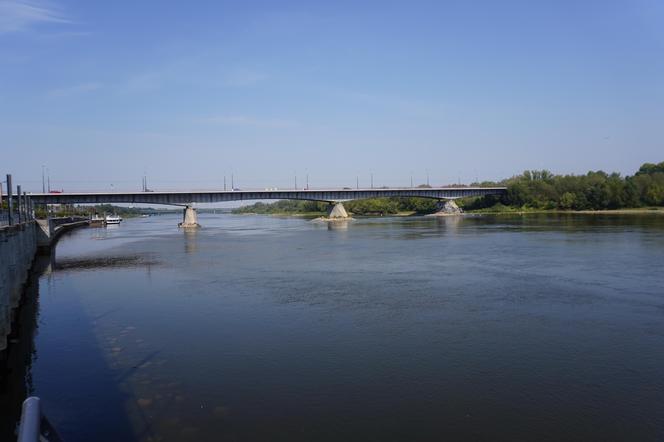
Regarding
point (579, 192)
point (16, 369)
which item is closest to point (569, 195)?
point (579, 192)

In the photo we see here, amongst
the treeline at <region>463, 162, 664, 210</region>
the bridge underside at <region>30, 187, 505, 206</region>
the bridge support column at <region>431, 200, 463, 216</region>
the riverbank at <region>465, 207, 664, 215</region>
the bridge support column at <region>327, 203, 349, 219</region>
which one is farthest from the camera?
the bridge support column at <region>431, 200, 463, 216</region>

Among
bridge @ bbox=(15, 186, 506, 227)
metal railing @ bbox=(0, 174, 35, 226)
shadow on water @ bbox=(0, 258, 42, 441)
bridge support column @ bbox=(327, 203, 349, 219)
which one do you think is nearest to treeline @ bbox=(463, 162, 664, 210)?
bridge @ bbox=(15, 186, 506, 227)

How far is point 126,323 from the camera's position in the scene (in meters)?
21.3

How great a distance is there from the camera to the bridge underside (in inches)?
3937

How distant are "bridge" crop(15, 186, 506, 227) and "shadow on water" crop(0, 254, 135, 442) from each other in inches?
3064

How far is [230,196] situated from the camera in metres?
111

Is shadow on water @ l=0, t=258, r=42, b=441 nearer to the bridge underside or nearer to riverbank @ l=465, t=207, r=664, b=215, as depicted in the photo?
the bridge underside

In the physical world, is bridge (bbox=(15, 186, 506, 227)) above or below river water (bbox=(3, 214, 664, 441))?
above

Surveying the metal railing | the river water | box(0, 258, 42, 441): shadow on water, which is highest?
the metal railing

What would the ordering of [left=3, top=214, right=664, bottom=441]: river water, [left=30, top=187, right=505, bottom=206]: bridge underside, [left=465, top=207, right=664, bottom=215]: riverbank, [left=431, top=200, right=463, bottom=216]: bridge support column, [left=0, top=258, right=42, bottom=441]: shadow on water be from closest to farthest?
[left=3, top=214, right=664, bottom=441]: river water → [left=0, top=258, right=42, bottom=441]: shadow on water → [left=30, top=187, right=505, bottom=206]: bridge underside → [left=465, top=207, right=664, bottom=215]: riverbank → [left=431, top=200, right=463, bottom=216]: bridge support column

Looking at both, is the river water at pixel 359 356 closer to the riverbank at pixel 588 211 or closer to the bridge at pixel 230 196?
the bridge at pixel 230 196

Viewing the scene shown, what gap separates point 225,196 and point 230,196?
119 centimetres

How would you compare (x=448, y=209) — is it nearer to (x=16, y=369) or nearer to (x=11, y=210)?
(x=11, y=210)

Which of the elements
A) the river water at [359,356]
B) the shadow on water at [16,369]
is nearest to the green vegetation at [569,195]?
the river water at [359,356]
